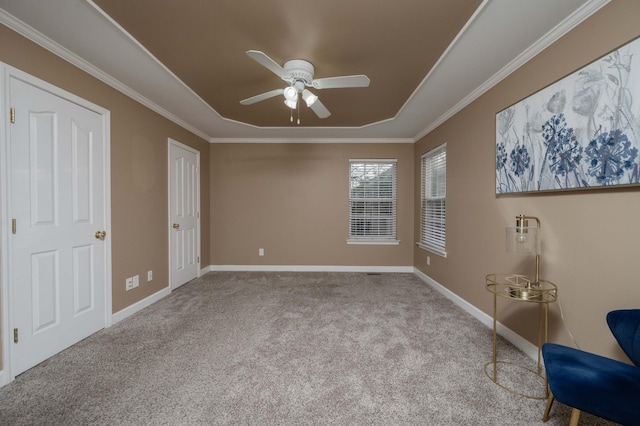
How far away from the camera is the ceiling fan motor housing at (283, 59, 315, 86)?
7.06 feet

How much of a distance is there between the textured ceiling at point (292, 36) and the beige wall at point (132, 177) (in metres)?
0.75

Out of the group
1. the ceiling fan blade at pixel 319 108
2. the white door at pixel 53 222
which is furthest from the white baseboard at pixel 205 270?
the ceiling fan blade at pixel 319 108

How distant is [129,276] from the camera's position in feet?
9.24

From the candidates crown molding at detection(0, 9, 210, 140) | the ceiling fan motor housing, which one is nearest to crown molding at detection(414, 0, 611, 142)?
the ceiling fan motor housing

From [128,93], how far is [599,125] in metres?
3.99

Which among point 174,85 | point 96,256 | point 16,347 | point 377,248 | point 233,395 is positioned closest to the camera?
point 233,395

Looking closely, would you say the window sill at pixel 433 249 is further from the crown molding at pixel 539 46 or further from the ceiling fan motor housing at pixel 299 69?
the ceiling fan motor housing at pixel 299 69

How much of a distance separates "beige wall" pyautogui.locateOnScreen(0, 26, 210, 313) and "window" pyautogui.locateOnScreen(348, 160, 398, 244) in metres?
2.98

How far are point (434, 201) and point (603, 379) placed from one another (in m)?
3.03

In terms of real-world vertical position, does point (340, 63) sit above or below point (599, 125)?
above

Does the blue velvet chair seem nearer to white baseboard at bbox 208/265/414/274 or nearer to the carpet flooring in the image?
the carpet flooring

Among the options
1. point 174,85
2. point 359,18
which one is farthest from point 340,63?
point 174,85

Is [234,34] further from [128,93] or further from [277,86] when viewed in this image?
[128,93]

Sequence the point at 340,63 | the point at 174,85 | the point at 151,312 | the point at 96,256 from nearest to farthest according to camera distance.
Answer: the point at 340,63
the point at 96,256
the point at 174,85
the point at 151,312
